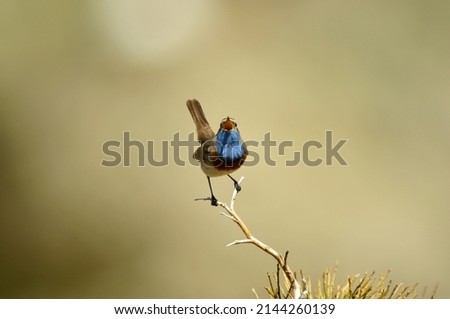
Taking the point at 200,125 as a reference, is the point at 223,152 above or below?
below

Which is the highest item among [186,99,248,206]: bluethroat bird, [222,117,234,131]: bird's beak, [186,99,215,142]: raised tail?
[186,99,215,142]: raised tail

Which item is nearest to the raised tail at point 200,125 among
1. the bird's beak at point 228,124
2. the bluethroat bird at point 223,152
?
the bluethroat bird at point 223,152

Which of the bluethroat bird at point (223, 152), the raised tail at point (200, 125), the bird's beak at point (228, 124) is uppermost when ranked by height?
the raised tail at point (200, 125)

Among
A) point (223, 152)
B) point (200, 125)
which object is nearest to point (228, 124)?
point (223, 152)

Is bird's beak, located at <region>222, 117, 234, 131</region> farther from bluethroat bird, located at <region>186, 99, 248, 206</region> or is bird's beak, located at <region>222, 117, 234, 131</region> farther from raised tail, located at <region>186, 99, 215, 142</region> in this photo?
raised tail, located at <region>186, 99, 215, 142</region>

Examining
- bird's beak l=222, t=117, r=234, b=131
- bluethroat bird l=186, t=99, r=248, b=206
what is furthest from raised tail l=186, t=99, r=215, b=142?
bird's beak l=222, t=117, r=234, b=131

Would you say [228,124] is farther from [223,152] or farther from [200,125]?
[200,125]

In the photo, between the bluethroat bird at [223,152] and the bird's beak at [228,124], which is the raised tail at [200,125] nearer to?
the bluethroat bird at [223,152]

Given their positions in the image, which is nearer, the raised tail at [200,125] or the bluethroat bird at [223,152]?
the bluethroat bird at [223,152]

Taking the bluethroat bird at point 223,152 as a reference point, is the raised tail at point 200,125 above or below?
above
